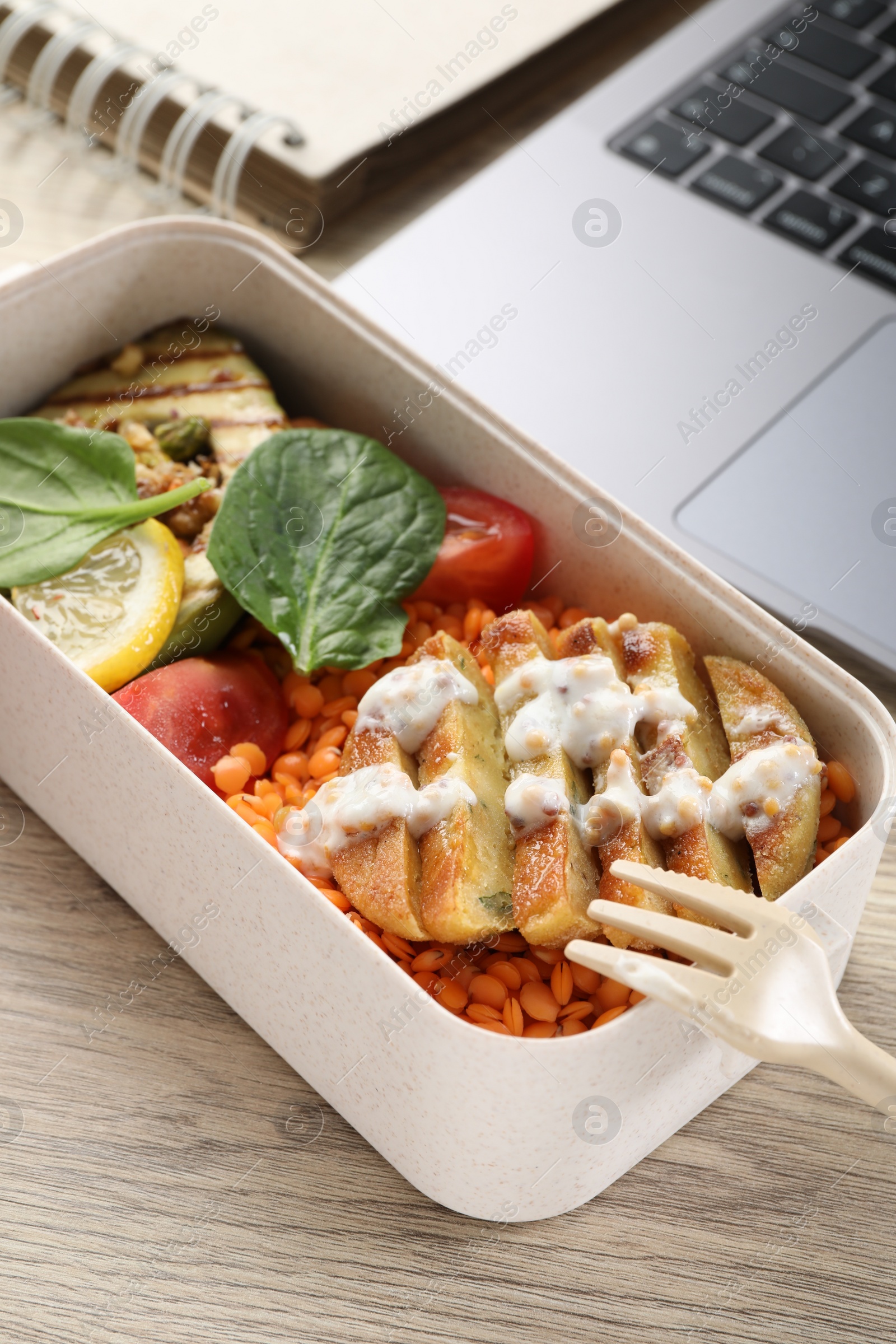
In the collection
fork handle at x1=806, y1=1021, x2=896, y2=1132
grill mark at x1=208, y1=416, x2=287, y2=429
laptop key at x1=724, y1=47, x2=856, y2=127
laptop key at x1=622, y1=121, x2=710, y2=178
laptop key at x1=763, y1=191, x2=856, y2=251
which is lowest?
grill mark at x1=208, y1=416, x2=287, y2=429

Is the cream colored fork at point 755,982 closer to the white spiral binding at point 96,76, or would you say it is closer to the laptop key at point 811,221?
the laptop key at point 811,221

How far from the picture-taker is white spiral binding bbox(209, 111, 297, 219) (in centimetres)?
242

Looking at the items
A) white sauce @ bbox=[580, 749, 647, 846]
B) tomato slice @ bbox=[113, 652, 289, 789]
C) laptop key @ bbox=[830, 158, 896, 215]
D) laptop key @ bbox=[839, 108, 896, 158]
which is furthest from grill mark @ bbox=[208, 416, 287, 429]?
laptop key @ bbox=[839, 108, 896, 158]

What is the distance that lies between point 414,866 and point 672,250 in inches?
57.5

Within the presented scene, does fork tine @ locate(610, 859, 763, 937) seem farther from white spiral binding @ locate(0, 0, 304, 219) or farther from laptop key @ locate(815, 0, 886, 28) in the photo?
laptop key @ locate(815, 0, 886, 28)

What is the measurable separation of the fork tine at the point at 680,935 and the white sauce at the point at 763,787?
0.26m

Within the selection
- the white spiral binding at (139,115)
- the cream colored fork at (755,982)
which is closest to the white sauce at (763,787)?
the cream colored fork at (755,982)

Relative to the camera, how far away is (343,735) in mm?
1756

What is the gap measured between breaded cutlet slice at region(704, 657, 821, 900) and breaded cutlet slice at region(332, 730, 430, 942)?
415 millimetres

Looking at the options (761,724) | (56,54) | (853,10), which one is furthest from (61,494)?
(853,10)

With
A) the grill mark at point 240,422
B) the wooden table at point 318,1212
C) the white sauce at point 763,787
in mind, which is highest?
the white sauce at point 763,787

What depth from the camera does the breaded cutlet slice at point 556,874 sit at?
4.55 ft

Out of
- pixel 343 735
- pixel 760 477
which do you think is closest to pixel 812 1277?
pixel 343 735

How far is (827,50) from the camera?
2.58 metres
